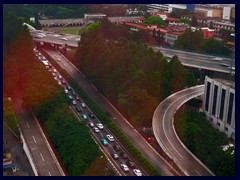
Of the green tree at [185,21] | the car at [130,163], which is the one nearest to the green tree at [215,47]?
the green tree at [185,21]

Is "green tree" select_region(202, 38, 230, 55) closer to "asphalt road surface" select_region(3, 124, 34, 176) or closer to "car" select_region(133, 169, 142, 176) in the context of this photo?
"asphalt road surface" select_region(3, 124, 34, 176)

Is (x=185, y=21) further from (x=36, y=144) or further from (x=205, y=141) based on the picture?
(x=36, y=144)

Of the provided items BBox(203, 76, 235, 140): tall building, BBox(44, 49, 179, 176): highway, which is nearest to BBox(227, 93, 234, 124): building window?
BBox(203, 76, 235, 140): tall building

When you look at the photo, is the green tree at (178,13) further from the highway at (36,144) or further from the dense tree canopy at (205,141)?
the highway at (36,144)
